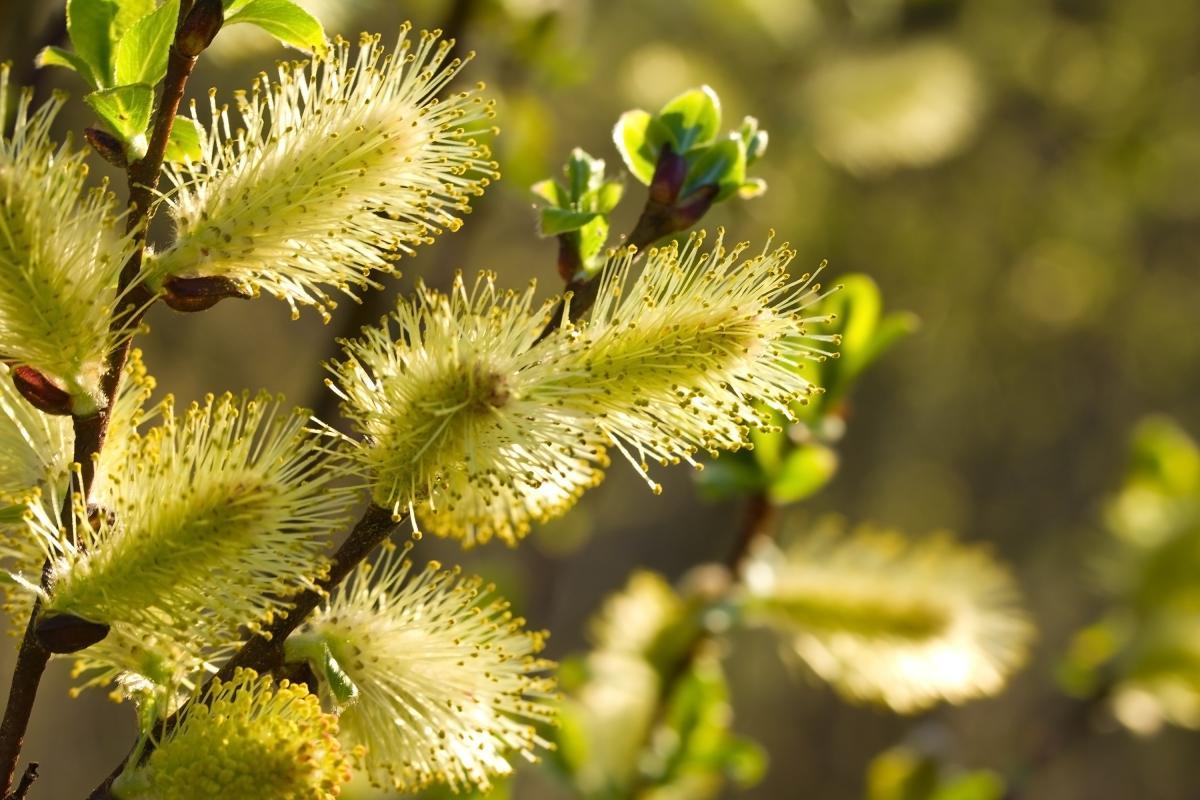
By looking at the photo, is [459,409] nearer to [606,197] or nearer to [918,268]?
[606,197]

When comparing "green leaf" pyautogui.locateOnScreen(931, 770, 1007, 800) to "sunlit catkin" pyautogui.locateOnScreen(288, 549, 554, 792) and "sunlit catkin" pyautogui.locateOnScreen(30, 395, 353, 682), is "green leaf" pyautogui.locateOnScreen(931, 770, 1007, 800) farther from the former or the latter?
"sunlit catkin" pyautogui.locateOnScreen(30, 395, 353, 682)

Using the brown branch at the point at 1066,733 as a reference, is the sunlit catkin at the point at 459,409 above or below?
above

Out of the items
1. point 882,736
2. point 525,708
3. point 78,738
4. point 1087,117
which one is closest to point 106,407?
point 525,708

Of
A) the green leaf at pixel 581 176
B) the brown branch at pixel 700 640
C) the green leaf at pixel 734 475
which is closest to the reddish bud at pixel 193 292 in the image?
the green leaf at pixel 581 176

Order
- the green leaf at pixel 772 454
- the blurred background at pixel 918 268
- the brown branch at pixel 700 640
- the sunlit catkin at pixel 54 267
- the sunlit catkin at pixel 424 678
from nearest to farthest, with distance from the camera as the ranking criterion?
the sunlit catkin at pixel 54 267 → the sunlit catkin at pixel 424 678 → the green leaf at pixel 772 454 → the brown branch at pixel 700 640 → the blurred background at pixel 918 268

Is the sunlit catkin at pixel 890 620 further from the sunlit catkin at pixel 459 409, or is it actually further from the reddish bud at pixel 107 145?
the reddish bud at pixel 107 145

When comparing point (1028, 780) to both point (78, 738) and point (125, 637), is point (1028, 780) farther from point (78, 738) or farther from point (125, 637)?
point (78, 738)

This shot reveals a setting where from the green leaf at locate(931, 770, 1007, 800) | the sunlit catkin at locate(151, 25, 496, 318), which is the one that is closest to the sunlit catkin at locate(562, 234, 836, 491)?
the sunlit catkin at locate(151, 25, 496, 318)
